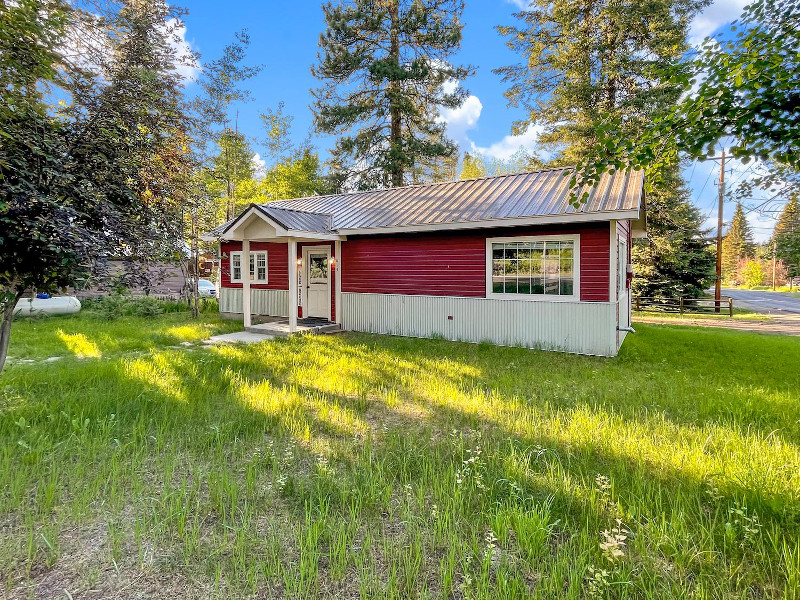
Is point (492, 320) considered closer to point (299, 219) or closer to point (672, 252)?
point (299, 219)

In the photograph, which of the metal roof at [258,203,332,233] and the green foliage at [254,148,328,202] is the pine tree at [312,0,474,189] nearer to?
the green foliage at [254,148,328,202]

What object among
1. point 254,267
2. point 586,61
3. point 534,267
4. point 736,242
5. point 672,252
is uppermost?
point 586,61

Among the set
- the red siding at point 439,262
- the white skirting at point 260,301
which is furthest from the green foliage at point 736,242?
the white skirting at point 260,301

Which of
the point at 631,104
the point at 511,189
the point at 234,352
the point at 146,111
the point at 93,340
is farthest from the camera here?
the point at 631,104

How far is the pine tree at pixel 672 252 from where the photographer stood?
1632 centimetres

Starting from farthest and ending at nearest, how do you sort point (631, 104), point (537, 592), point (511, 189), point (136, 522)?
point (631, 104) < point (511, 189) < point (136, 522) < point (537, 592)

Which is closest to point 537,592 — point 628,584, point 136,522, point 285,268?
point 628,584

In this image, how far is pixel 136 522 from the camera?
2307 millimetres

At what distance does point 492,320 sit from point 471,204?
9.06ft

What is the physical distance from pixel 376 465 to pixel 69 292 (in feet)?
11.1

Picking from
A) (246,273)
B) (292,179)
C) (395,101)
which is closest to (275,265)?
(246,273)

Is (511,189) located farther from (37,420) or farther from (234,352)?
(37,420)

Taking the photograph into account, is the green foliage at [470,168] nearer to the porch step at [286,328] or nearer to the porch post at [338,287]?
the porch post at [338,287]

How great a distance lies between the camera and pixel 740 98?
277 cm
